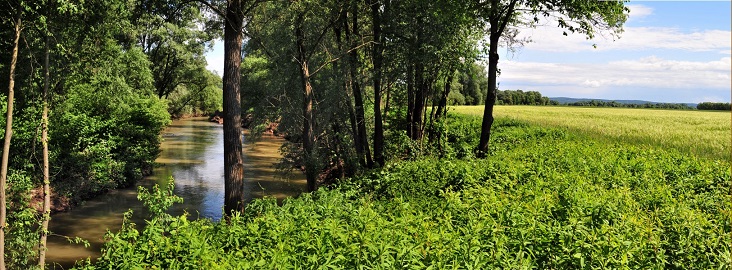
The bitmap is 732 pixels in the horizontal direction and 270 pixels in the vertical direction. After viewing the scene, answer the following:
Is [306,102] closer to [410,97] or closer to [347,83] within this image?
[347,83]

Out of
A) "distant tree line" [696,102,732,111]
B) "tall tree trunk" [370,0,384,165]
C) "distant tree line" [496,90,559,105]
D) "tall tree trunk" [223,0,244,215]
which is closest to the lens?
"tall tree trunk" [223,0,244,215]

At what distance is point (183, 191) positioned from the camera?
78.5ft

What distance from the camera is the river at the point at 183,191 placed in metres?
17.2

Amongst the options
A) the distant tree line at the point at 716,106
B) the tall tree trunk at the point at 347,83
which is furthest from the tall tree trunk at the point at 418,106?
the distant tree line at the point at 716,106

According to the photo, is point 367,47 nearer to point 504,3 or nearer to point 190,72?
point 504,3

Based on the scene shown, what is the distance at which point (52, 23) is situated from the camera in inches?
574

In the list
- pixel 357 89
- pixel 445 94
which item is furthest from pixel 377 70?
pixel 445 94

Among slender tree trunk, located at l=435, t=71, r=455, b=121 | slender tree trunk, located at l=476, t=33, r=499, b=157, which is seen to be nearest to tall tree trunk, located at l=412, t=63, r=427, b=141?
slender tree trunk, located at l=435, t=71, r=455, b=121

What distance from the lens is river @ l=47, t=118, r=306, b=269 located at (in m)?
17.2

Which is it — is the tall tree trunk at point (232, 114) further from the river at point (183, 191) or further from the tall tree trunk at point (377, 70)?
the tall tree trunk at point (377, 70)

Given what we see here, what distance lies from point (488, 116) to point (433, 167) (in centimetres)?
487

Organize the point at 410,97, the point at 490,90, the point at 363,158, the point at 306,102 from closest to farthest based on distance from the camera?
the point at 490,90 → the point at 306,102 → the point at 363,158 → the point at 410,97

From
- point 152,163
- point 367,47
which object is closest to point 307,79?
point 367,47

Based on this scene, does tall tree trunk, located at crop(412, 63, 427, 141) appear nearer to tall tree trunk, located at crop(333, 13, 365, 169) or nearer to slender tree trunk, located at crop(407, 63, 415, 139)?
slender tree trunk, located at crop(407, 63, 415, 139)
